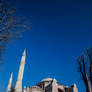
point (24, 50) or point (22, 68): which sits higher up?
point (24, 50)

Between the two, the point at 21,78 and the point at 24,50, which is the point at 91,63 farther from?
the point at 24,50

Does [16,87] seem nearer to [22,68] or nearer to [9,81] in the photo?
[22,68]

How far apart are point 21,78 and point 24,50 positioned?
7.31 metres

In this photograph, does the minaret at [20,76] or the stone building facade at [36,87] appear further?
the stone building facade at [36,87]

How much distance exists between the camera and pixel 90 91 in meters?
10.7

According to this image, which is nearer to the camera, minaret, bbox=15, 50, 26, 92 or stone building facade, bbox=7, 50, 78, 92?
minaret, bbox=15, 50, 26, 92

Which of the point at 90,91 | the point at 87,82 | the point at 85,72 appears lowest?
the point at 90,91

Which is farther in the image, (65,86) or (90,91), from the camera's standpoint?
(65,86)

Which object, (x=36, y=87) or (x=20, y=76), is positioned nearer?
(x=20, y=76)

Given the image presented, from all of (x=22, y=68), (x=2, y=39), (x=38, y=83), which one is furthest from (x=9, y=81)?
(x=2, y=39)

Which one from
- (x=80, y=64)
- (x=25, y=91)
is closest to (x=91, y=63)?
(x=80, y=64)

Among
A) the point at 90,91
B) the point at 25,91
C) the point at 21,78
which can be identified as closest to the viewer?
the point at 90,91

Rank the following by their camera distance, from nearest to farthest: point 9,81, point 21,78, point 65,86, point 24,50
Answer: point 21,78 < point 24,50 < point 9,81 < point 65,86

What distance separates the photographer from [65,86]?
37000 mm
